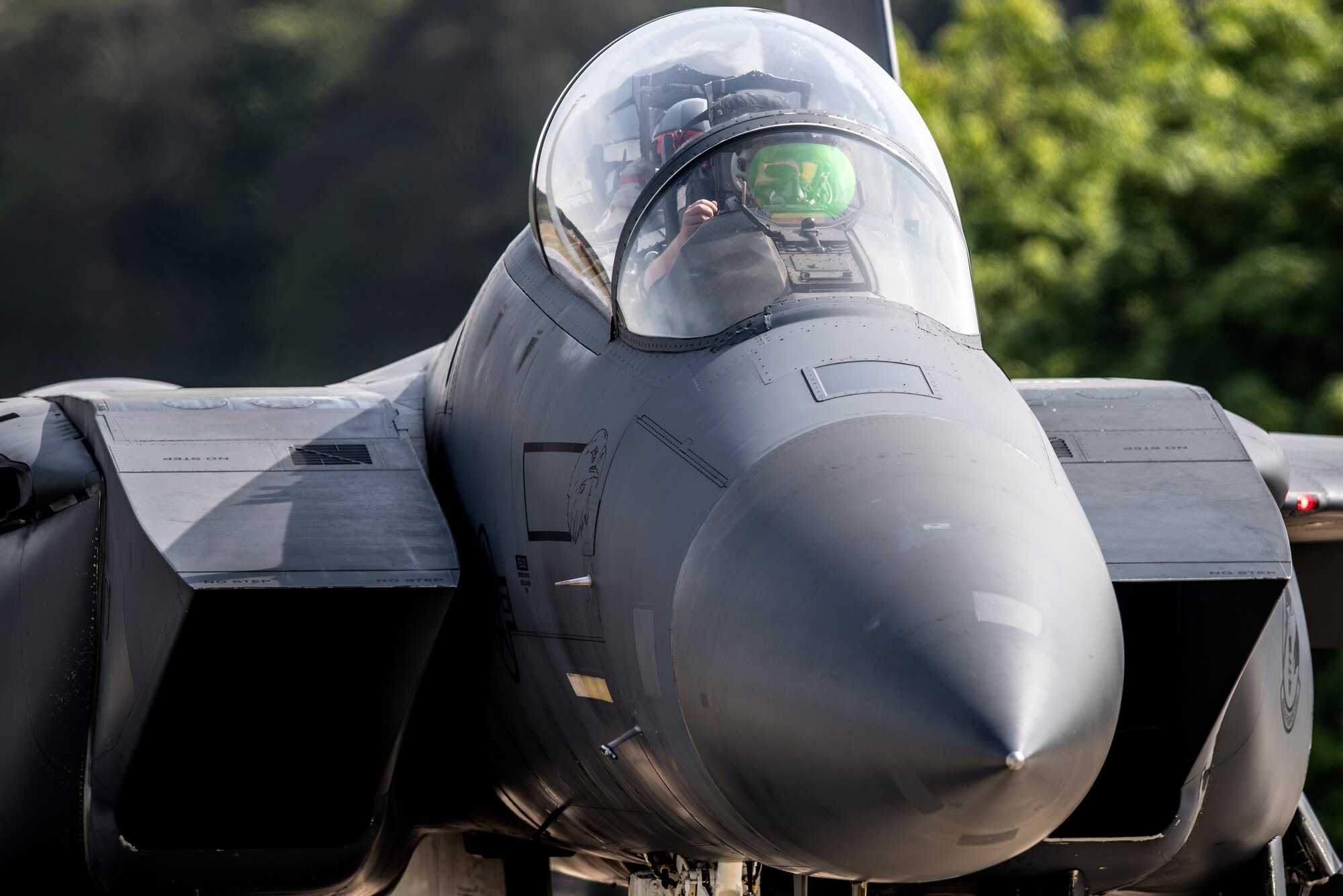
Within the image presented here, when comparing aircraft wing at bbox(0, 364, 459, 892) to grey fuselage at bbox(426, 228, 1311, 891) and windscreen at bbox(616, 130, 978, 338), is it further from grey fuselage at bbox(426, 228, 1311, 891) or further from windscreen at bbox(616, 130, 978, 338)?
windscreen at bbox(616, 130, 978, 338)

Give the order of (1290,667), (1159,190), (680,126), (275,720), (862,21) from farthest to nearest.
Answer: (1159,190), (862,21), (1290,667), (680,126), (275,720)

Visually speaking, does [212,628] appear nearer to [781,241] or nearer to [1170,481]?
[781,241]

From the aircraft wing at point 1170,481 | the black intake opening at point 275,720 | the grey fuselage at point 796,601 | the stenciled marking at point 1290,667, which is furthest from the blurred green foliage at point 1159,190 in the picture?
the black intake opening at point 275,720

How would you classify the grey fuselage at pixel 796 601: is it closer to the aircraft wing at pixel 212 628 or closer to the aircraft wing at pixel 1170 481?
the aircraft wing at pixel 1170 481

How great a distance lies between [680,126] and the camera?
12.9 ft

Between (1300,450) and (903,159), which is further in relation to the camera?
(1300,450)

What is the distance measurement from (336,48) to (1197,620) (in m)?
16.3

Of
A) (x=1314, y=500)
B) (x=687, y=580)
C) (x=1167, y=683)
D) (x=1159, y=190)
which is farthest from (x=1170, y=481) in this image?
(x=1159, y=190)

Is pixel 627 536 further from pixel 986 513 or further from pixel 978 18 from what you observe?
pixel 978 18

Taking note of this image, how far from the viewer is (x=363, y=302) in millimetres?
19828

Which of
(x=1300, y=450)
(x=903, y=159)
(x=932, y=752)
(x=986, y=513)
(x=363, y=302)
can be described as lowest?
(x=363, y=302)

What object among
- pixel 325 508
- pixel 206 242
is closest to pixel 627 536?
pixel 325 508

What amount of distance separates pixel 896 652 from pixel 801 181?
1.50 metres

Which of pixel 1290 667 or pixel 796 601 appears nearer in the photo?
pixel 796 601
